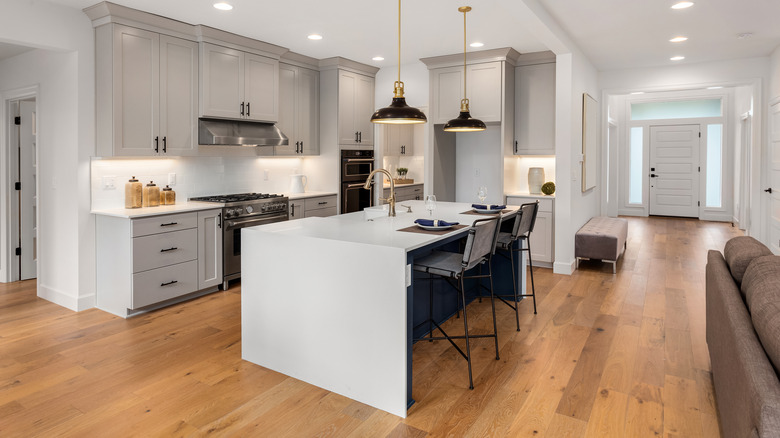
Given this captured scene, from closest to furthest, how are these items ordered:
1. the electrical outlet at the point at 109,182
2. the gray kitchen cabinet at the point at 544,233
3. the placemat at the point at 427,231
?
the placemat at the point at 427,231 → the electrical outlet at the point at 109,182 → the gray kitchen cabinet at the point at 544,233

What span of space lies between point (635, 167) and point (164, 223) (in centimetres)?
995

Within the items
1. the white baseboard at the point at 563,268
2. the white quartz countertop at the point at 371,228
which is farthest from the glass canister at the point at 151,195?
the white baseboard at the point at 563,268

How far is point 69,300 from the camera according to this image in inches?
168

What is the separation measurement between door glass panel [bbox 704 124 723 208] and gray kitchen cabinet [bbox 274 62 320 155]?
8.30 metres

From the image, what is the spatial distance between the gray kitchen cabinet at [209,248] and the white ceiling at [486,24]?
1834 millimetres

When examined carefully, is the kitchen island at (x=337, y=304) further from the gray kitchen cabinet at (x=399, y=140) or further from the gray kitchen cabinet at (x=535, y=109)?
the gray kitchen cabinet at (x=399, y=140)

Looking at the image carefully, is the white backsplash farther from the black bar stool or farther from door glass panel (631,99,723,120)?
door glass panel (631,99,723,120)

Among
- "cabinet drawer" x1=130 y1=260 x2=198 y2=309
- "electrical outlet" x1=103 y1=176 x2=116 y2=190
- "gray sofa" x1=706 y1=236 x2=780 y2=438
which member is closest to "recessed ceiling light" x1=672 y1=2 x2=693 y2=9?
"gray sofa" x1=706 y1=236 x2=780 y2=438

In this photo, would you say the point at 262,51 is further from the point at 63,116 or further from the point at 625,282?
the point at 625,282

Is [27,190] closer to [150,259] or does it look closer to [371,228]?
[150,259]

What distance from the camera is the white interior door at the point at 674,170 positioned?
10.2 m

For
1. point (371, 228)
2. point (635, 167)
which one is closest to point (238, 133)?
point (371, 228)

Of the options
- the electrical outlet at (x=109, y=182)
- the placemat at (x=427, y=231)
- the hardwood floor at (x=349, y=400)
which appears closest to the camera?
the hardwood floor at (x=349, y=400)

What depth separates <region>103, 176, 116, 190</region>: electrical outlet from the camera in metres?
4.34
